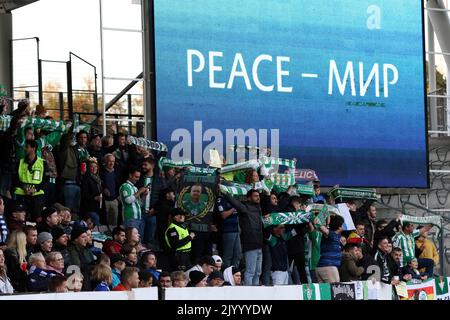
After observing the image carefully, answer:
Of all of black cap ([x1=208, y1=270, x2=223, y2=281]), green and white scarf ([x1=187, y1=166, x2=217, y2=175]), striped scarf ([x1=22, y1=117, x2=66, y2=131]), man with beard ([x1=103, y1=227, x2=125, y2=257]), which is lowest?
black cap ([x1=208, y1=270, x2=223, y2=281])

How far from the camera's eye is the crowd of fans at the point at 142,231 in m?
13.5

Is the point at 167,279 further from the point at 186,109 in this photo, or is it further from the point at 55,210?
the point at 186,109

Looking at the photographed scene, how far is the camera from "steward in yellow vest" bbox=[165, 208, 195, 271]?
1580 cm

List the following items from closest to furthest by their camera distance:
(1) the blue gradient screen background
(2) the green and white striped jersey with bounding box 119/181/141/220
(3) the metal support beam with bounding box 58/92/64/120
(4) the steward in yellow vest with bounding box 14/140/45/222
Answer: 1. (4) the steward in yellow vest with bounding box 14/140/45/222
2. (2) the green and white striped jersey with bounding box 119/181/141/220
3. (1) the blue gradient screen background
4. (3) the metal support beam with bounding box 58/92/64/120

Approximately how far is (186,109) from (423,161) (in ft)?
15.6

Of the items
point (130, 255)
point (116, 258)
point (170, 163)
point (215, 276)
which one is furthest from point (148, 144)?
point (215, 276)

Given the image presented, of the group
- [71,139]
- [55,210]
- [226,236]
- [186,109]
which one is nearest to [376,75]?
[186,109]

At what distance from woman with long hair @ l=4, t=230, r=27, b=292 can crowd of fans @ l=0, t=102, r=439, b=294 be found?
1 cm

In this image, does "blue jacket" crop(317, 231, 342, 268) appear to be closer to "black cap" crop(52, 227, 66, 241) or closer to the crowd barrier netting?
the crowd barrier netting

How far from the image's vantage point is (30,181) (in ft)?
49.7

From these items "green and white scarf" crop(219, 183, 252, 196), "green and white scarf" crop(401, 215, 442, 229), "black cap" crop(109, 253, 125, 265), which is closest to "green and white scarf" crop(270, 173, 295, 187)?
"green and white scarf" crop(219, 183, 252, 196)

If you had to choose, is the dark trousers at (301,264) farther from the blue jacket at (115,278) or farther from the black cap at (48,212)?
the blue jacket at (115,278)

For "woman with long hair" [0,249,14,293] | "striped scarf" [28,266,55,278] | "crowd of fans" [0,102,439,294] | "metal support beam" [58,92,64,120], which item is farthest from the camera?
"metal support beam" [58,92,64,120]

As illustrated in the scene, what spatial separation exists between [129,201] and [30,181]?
162 cm
